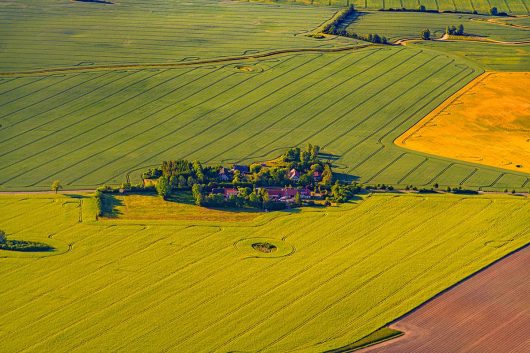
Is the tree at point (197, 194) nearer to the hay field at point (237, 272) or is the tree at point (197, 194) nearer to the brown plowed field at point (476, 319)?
the hay field at point (237, 272)

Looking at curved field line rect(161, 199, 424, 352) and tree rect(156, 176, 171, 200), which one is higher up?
tree rect(156, 176, 171, 200)

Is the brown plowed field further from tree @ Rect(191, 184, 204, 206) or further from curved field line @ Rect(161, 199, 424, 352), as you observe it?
tree @ Rect(191, 184, 204, 206)

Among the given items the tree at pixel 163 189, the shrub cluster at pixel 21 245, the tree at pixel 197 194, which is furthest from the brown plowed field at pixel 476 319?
the shrub cluster at pixel 21 245

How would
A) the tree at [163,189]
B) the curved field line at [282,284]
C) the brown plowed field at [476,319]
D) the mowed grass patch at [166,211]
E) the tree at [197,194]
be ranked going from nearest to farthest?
the brown plowed field at [476,319]
the curved field line at [282,284]
the mowed grass patch at [166,211]
the tree at [197,194]
the tree at [163,189]

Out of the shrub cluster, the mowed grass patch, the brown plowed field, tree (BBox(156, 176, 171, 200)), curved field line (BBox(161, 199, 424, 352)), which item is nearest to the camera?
the brown plowed field

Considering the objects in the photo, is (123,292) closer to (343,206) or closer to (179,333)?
(179,333)

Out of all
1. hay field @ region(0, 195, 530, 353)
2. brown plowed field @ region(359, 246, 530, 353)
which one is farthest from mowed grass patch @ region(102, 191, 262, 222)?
brown plowed field @ region(359, 246, 530, 353)

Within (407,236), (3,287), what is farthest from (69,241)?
(407,236)
